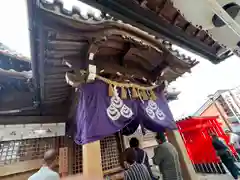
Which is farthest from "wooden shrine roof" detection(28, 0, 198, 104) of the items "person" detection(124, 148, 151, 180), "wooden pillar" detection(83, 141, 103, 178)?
"person" detection(124, 148, 151, 180)

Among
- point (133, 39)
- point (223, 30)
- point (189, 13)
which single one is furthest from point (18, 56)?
point (223, 30)

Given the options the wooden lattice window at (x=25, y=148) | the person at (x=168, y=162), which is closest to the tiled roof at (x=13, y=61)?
the wooden lattice window at (x=25, y=148)

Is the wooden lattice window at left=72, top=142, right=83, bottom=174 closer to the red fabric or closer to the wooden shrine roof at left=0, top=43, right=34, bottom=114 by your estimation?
the wooden shrine roof at left=0, top=43, right=34, bottom=114

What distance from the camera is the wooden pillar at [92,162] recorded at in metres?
3.02

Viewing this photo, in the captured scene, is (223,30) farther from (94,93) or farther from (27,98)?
(27,98)

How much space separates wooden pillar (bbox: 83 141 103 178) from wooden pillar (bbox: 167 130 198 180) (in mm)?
2885

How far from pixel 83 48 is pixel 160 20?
2.05m

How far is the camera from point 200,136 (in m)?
9.77

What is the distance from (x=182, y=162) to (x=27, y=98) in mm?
5663

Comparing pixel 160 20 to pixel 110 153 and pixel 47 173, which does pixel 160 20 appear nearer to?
pixel 47 173

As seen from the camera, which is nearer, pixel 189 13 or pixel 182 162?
pixel 189 13

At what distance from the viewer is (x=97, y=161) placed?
3.19 m

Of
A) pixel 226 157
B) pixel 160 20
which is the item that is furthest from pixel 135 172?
pixel 226 157

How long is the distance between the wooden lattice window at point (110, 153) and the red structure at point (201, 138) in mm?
6737
